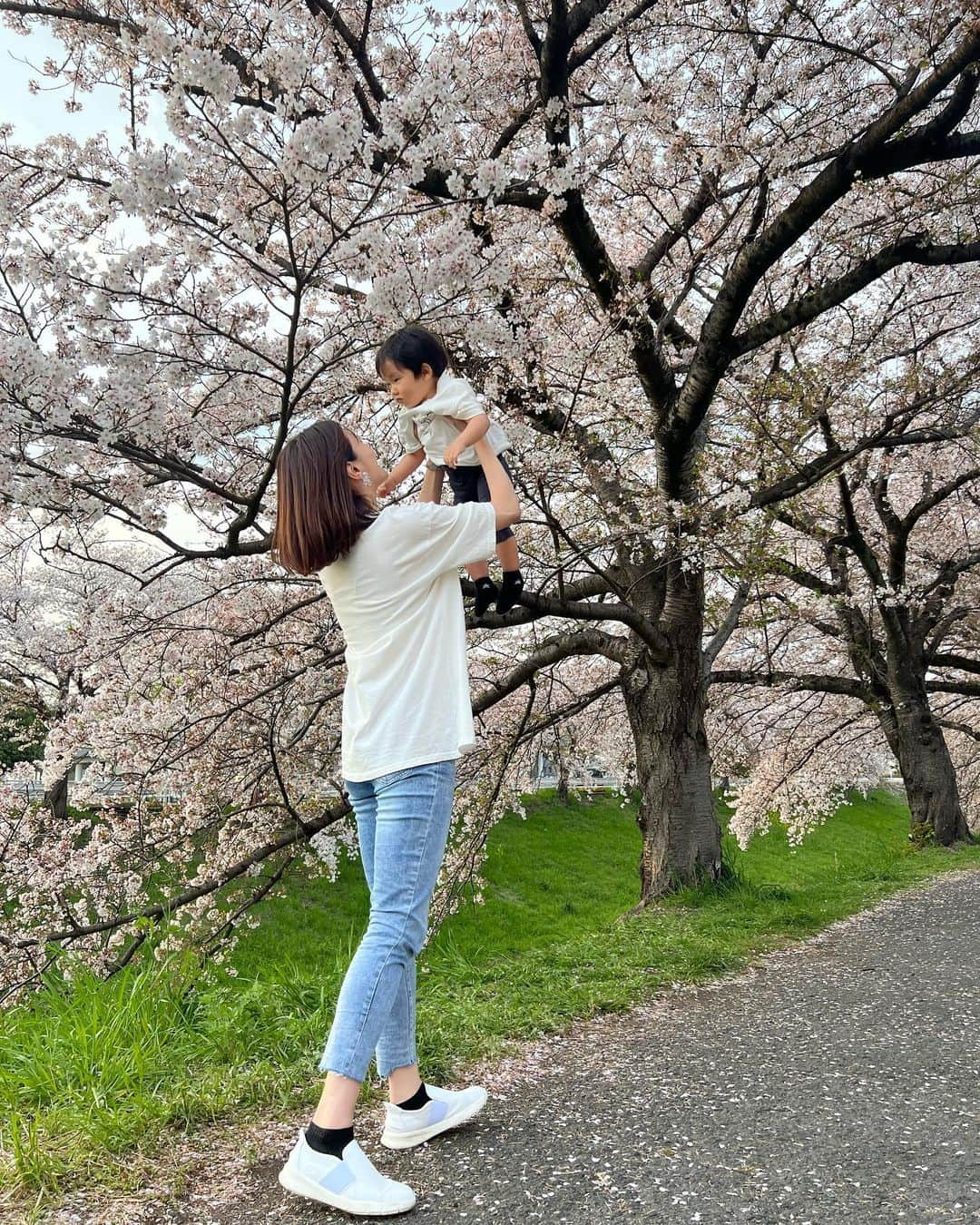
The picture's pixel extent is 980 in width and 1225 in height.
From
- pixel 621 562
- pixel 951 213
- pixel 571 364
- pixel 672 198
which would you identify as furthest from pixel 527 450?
pixel 951 213

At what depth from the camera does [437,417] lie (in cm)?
289

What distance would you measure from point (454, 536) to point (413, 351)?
2.32 ft

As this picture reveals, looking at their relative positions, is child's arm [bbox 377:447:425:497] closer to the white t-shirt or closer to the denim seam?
the white t-shirt

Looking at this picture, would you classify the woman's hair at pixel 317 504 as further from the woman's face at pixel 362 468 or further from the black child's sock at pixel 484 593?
the black child's sock at pixel 484 593

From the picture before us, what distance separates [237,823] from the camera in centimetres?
552

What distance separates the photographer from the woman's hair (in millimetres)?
2146

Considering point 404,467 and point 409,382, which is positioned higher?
point 409,382

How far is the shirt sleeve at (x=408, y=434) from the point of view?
2988 mm

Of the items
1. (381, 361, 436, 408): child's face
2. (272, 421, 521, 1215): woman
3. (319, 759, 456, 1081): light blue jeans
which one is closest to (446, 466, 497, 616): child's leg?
(381, 361, 436, 408): child's face

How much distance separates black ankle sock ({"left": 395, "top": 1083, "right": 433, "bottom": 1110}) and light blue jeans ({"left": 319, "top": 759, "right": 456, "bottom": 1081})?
88mm

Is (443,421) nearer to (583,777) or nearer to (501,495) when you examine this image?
(501,495)

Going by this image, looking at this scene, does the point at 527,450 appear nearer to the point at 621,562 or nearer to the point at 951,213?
the point at 621,562

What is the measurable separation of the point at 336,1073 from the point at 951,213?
20.1 ft

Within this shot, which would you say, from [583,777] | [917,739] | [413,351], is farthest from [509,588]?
[583,777]
